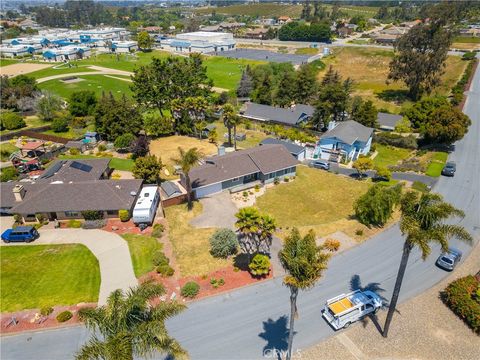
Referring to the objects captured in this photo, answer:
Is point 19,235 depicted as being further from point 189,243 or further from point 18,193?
point 189,243

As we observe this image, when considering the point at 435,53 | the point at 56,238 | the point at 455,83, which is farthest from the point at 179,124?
the point at 455,83

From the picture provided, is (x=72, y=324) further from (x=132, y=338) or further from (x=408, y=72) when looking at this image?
(x=408, y=72)

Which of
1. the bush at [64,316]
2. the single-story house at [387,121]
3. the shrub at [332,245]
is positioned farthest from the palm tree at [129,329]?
the single-story house at [387,121]

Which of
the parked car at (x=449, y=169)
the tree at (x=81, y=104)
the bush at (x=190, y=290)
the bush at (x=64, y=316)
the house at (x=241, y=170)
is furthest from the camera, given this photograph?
the tree at (x=81, y=104)

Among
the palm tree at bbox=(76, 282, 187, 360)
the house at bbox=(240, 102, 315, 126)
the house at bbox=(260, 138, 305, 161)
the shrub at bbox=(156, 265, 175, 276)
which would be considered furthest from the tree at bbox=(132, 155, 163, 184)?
the house at bbox=(240, 102, 315, 126)

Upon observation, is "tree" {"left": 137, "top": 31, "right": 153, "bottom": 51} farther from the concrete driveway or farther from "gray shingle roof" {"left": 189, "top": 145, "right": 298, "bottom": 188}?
the concrete driveway

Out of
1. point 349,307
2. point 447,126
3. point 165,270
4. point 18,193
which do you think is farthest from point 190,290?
point 447,126

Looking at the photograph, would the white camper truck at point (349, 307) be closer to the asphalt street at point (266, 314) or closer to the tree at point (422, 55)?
the asphalt street at point (266, 314)

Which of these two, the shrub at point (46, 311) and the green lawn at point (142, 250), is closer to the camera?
the shrub at point (46, 311)
